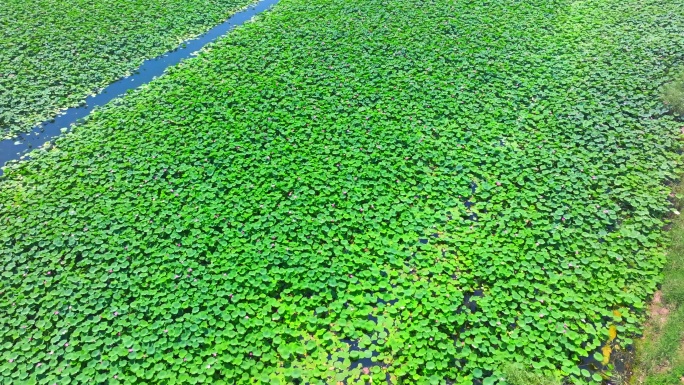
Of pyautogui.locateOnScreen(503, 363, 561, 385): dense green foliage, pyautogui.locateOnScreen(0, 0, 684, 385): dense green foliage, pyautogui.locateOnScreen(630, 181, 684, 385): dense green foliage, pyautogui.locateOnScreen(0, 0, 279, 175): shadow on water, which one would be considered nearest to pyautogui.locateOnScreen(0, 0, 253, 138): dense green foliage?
pyautogui.locateOnScreen(0, 0, 279, 175): shadow on water

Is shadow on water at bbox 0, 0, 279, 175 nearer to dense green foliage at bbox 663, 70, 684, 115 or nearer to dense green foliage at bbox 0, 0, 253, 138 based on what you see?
dense green foliage at bbox 0, 0, 253, 138

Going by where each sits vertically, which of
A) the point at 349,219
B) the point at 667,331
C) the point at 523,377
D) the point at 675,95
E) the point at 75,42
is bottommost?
the point at 667,331

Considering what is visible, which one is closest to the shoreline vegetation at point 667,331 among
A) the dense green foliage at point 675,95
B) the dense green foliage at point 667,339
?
the dense green foliage at point 667,339

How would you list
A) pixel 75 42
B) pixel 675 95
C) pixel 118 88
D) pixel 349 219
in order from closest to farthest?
pixel 349 219 → pixel 675 95 → pixel 118 88 → pixel 75 42

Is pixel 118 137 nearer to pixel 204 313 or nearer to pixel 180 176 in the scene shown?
pixel 180 176

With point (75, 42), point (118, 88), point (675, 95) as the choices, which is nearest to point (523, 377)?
point (675, 95)

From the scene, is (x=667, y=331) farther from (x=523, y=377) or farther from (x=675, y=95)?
(x=675, y=95)

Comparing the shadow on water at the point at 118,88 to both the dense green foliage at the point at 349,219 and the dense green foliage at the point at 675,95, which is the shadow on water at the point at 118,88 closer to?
the dense green foliage at the point at 349,219

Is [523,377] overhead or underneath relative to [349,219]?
underneath
